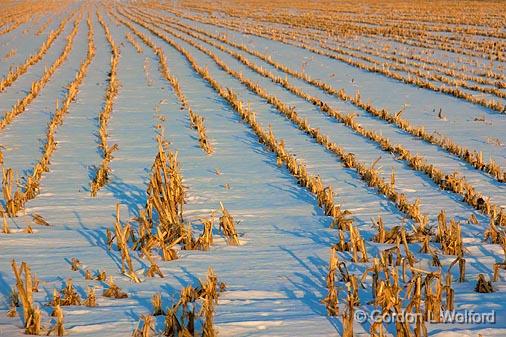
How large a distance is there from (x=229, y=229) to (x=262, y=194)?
1.55 m

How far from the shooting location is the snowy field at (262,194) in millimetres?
3709

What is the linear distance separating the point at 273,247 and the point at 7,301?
6.90ft

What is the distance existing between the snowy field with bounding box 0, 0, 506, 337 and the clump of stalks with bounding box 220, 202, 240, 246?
0.11ft

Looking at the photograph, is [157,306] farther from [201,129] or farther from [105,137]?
[201,129]

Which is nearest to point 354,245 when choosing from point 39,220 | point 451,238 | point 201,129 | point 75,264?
point 451,238

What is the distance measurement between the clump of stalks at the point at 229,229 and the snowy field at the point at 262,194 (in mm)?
35

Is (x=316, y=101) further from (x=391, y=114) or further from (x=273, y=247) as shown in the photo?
(x=273, y=247)

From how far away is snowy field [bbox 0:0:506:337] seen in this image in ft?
12.2

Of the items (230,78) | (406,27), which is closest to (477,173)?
(230,78)

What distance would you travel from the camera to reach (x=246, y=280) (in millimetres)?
4309

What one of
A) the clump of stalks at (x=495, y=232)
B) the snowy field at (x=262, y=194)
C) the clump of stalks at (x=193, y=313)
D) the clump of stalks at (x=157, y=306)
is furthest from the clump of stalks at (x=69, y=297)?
the clump of stalks at (x=495, y=232)

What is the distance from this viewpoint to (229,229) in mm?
5273

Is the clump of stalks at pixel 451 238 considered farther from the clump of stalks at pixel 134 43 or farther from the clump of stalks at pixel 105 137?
the clump of stalks at pixel 134 43

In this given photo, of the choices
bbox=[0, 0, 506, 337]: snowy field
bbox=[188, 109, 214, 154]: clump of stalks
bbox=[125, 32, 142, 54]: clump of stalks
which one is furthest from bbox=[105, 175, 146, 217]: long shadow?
bbox=[125, 32, 142, 54]: clump of stalks
